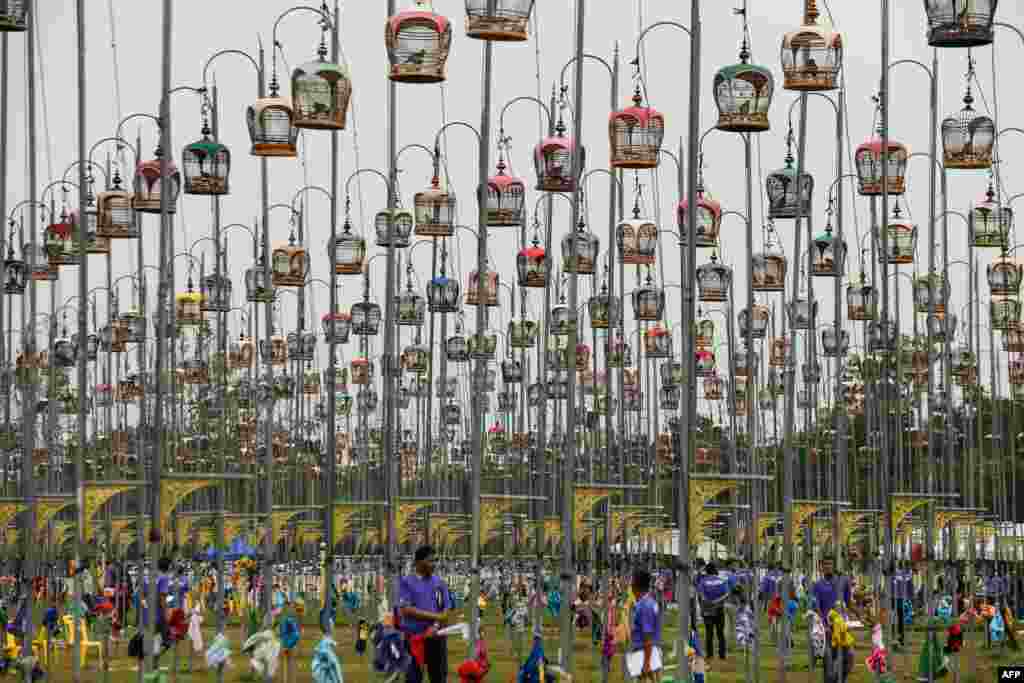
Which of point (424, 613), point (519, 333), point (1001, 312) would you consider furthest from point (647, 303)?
point (424, 613)

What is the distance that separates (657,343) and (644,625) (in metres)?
A: 26.0

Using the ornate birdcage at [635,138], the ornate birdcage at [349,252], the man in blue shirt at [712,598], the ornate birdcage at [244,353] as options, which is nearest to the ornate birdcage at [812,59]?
the ornate birdcage at [635,138]

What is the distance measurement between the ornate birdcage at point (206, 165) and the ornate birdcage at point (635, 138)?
5.72m

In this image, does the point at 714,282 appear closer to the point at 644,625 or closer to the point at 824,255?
the point at 824,255

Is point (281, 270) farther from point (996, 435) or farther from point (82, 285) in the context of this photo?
point (996, 435)

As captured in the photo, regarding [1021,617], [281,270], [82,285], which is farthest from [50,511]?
[1021,617]

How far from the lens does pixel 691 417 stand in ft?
66.6

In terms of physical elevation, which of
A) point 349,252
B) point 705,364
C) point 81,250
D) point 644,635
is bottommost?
point 644,635

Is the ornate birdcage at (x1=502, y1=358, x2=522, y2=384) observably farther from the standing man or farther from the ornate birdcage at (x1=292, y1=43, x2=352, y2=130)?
the standing man

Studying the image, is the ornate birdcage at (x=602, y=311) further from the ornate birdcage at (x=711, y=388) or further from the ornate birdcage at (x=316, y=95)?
the ornate birdcage at (x=711, y=388)

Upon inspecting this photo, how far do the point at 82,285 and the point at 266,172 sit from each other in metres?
3.76

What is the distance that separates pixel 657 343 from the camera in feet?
158

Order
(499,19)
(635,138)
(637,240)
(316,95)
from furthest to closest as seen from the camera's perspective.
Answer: (637,240) < (635,138) < (316,95) < (499,19)

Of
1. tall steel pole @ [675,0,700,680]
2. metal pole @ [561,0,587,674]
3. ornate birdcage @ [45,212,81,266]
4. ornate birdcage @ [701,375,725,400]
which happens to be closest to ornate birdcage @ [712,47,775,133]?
metal pole @ [561,0,587,674]
